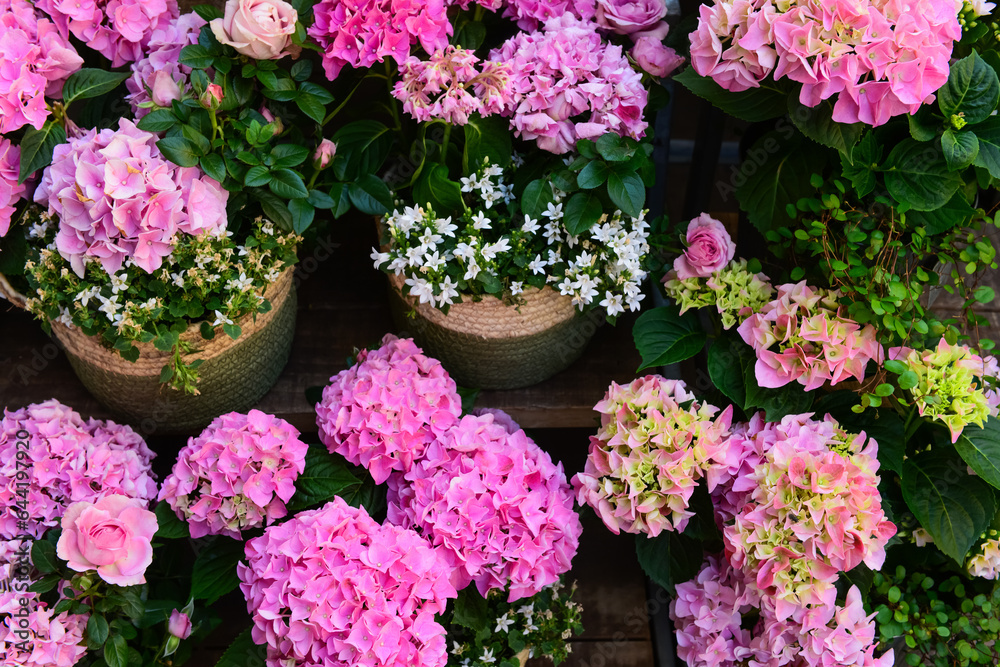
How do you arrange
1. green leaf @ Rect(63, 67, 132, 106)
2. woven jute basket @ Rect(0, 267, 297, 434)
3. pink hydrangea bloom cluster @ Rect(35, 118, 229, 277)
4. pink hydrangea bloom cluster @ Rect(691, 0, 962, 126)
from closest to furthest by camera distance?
pink hydrangea bloom cluster @ Rect(691, 0, 962, 126), pink hydrangea bloom cluster @ Rect(35, 118, 229, 277), green leaf @ Rect(63, 67, 132, 106), woven jute basket @ Rect(0, 267, 297, 434)

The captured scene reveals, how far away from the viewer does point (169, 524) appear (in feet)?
4.04

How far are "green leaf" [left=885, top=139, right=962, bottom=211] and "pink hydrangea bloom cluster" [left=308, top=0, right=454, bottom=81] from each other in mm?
655

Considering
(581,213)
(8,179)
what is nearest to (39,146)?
(8,179)

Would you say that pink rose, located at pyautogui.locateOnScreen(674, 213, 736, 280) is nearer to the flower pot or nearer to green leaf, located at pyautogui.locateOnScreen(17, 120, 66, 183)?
the flower pot

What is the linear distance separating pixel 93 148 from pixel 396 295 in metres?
0.53

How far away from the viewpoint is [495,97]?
1167 mm

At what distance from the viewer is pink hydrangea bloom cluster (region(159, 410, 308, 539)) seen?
1178 millimetres

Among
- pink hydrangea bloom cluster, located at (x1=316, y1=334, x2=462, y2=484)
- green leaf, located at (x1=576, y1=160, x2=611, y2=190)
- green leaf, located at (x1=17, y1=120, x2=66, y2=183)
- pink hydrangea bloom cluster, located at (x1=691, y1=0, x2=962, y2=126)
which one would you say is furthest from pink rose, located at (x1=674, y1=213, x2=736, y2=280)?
green leaf, located at (x1=17, y1=120, x2=66, y2=183)

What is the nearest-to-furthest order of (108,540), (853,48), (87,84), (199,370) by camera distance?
(853,48)
(108,540)
(87,84)
(199,370)

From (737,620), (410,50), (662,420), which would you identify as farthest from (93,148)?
(737,620)

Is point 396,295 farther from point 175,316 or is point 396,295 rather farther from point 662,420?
point 662,420

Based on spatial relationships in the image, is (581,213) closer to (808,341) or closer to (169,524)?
(808,341)

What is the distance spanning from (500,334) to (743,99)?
515mm

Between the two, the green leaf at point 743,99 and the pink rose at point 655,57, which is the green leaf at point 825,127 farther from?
the pink rose at point 655,57
